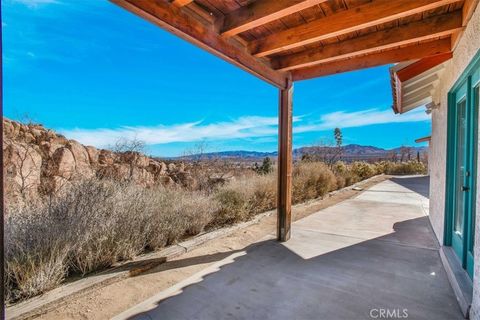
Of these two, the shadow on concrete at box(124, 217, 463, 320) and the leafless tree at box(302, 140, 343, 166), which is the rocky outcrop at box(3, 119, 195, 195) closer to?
the shadow on concrete at box(124, 217, 463, 320)

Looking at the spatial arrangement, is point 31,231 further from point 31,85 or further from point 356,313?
point 31,85

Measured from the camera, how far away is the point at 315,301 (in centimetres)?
261

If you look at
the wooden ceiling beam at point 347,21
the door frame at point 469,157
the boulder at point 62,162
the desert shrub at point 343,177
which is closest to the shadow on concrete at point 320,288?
the door frame at point 469,157

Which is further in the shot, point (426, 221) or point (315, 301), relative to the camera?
point (426, 221)

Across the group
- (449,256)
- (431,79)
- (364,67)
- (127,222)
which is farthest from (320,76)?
(127,222)

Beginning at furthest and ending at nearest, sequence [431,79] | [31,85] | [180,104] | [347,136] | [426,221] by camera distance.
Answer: [347,136]
[180,104]
[31,85]
[426,221]
[431,79]

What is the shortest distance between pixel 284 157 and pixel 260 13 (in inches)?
93.7

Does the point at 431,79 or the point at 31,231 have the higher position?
the point at 431,79

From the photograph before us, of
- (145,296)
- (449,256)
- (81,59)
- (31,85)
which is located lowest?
(145,296)

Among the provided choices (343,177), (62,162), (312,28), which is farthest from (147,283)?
(343,177)

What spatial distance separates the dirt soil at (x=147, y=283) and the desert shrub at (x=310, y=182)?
3718mm

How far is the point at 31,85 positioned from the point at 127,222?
24.3 ft

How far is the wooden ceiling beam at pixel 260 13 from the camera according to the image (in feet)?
7.87

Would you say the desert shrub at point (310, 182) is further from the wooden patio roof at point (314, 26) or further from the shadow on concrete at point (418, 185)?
the wooden patio roof at point (314, 26)
